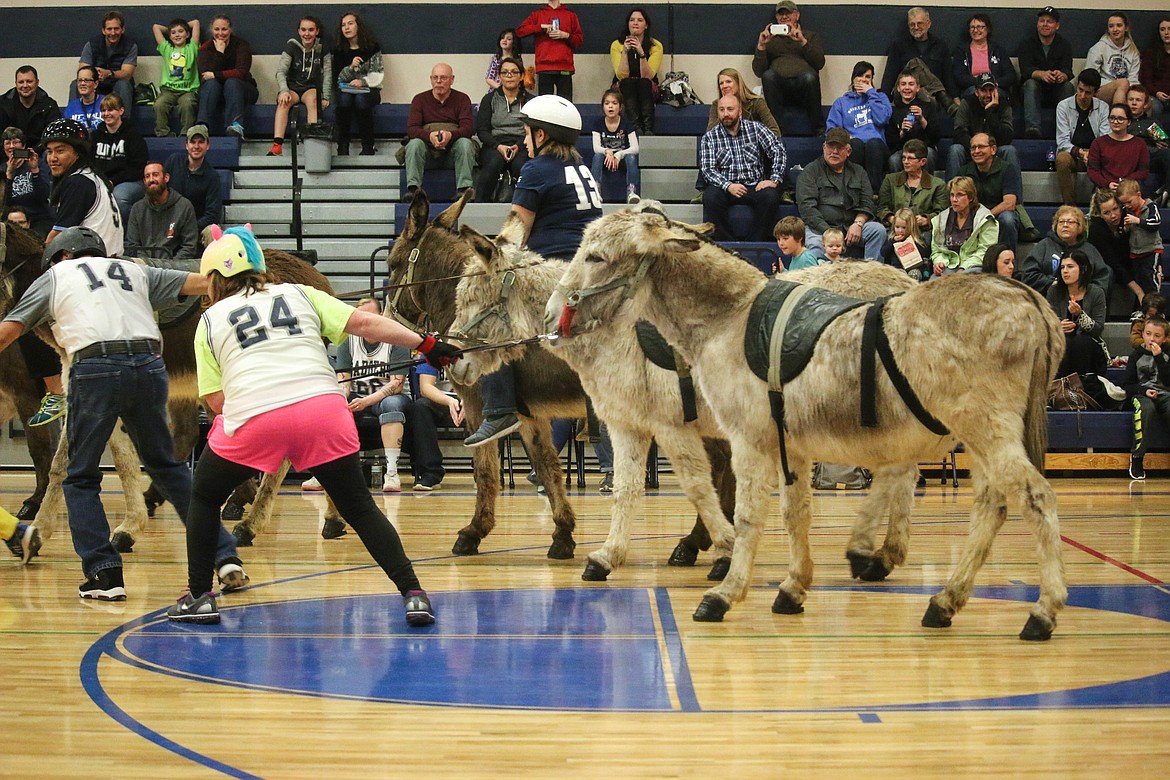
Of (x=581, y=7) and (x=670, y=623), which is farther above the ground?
(x=581, y=7)

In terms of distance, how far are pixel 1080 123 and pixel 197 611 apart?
14142 millimetres

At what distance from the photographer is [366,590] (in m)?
6.76

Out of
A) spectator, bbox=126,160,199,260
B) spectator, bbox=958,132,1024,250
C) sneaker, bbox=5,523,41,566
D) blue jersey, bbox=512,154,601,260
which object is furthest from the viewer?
spectator, bbox=958,132,1024,250

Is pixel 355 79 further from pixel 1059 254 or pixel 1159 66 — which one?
pixel 1159 66

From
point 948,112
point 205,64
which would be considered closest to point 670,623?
point 948,112

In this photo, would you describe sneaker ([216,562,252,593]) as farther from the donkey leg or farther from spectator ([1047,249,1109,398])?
spectator ([1047,249,1109,398])

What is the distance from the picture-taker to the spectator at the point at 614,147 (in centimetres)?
1552

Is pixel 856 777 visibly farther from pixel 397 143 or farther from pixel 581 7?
pixel 581 7

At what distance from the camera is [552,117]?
26.2 ft

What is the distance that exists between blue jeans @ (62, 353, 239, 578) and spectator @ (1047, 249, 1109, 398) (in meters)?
9.86

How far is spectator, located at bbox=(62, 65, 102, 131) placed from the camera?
1608 cm

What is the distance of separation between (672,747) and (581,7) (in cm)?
1564

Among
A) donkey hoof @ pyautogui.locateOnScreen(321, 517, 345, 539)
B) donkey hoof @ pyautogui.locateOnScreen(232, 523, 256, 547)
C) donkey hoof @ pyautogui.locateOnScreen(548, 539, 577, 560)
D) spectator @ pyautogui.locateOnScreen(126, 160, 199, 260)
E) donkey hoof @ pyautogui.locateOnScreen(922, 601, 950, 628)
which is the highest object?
spectator @ pyautogui.locateOnScreen(126, 160, 199, 260)

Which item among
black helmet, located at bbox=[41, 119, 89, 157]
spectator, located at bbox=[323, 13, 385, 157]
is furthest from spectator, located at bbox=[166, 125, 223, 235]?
black helmet, located at bbox=[41, 119, 89, 157]
